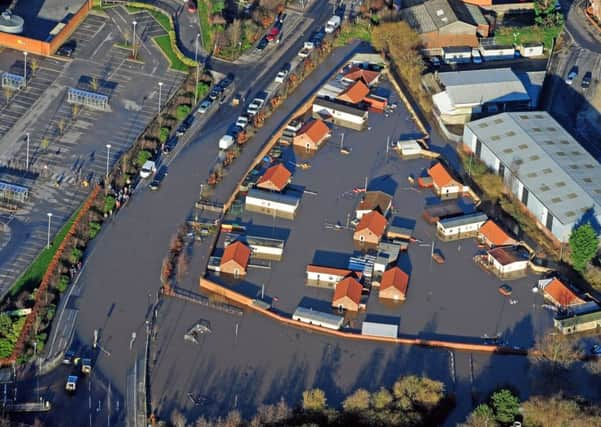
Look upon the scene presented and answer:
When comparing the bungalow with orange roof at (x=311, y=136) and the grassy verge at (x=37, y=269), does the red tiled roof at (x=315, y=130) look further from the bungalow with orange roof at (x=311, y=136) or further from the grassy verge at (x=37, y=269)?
the grassy verge at (x=37, y=269)

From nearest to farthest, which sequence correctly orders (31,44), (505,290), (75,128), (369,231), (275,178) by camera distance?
(505,290) < (369,231) < (275,178) < (75,128) < (31,44)

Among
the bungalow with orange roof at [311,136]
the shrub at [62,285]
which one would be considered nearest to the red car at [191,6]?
the bungalow with orange roof at [311,136]

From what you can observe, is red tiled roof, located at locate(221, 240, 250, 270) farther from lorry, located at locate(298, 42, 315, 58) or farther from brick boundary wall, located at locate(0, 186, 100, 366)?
lorry, located at locate(298, 42, 315, 58)

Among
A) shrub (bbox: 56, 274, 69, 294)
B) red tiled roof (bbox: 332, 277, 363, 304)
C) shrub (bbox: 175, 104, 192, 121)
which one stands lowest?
shrub (bbox: 56, 274, 69, 294)

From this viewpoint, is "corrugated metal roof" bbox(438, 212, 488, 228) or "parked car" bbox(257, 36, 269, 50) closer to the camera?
"corrugated metal roof" bbox(438, 212, 488, 228)

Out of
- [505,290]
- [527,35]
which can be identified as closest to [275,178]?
[505,290]

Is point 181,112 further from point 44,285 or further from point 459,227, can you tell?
point 459,227

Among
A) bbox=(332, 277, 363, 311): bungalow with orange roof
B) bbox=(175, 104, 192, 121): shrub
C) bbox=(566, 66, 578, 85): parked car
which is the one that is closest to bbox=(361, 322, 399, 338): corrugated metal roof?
bbox=(332, 277, 363, 311): bungalow with orange roof
